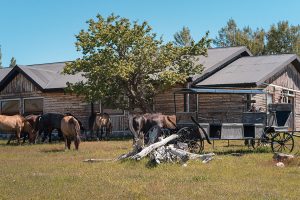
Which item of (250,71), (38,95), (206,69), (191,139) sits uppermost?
(206,69)

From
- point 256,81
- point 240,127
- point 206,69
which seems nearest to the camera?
point 240,127

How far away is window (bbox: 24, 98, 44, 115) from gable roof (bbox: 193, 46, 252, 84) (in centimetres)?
1075

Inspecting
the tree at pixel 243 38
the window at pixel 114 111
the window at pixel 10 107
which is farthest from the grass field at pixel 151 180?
the tree at pixel 243 38

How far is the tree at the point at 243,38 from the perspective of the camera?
179 ft

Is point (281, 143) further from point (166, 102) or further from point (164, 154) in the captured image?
point (166, 102)

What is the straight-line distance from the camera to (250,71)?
27.3m

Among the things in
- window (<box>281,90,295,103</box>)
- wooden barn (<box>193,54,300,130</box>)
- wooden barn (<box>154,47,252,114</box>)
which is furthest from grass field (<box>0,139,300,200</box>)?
window (<box>281,90,295,103</box>)

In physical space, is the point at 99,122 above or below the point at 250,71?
below

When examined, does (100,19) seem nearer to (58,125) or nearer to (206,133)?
(58,125)

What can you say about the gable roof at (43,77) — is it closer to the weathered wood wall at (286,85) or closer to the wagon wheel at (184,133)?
the weathered wood wall at (286,85)

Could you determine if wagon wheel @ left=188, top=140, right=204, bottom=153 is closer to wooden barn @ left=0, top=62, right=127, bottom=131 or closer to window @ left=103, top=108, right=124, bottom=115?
window @ left=103, top=108, right=124, bottom=115

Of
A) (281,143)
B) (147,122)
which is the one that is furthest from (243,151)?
(147,122)

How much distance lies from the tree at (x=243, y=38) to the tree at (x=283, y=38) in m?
1.09

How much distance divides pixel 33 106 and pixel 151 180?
24040 mm
